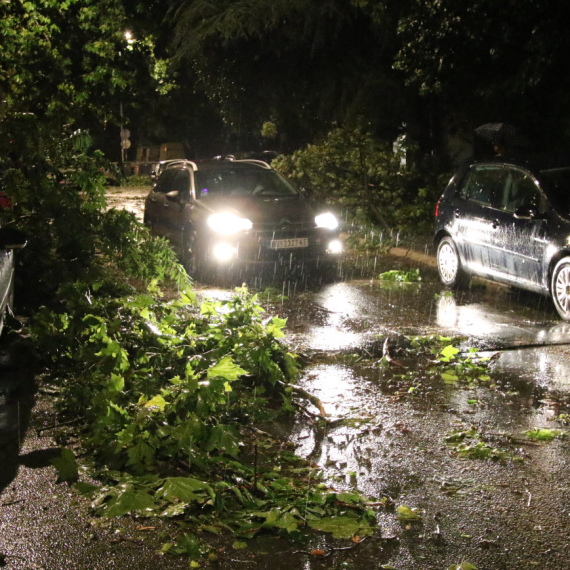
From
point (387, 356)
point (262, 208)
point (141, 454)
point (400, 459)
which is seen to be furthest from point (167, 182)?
point (400, 459)

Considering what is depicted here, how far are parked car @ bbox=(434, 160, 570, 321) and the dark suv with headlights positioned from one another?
1.88m

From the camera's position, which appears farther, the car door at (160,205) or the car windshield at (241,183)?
the car door at (160,205)

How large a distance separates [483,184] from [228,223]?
3.59m

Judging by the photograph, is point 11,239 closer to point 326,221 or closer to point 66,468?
point 66,468

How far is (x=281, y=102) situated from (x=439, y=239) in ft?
37.5

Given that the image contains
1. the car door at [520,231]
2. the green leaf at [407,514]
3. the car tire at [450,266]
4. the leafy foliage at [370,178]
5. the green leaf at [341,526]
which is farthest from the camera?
the leafy foliage at [370,178]

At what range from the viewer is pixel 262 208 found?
1174 cm

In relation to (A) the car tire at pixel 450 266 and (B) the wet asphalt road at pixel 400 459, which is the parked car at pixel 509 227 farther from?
(B) the wet asphalt road at pixel 400 459

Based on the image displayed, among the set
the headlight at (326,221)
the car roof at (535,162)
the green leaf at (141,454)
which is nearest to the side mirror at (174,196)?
the headlight at (326,221)

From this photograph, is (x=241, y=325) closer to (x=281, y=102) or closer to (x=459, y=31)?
(x=459, y=31)

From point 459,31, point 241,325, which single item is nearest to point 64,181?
point 241,325

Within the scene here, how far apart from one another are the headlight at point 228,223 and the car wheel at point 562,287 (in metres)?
4.37

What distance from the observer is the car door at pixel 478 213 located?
9.89 meters

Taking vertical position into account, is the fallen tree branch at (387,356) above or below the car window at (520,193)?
below
